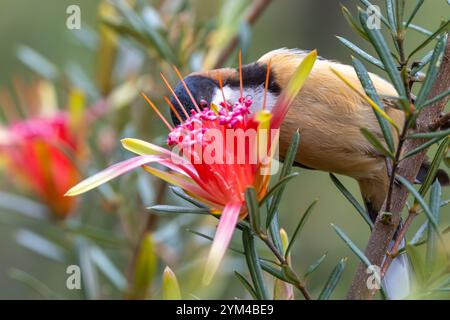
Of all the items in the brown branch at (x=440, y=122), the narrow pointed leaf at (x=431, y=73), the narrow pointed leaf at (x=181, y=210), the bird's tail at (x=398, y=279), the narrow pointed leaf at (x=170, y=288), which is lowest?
the narrow pointed leaf at (x=170, y=288)

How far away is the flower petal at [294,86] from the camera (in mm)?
765

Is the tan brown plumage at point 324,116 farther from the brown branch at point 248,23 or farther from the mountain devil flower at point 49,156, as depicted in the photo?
the mountain devil flower at point 49,156

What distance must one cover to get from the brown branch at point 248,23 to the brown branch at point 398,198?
34.2 inches

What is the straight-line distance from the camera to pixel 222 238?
0.72 metres

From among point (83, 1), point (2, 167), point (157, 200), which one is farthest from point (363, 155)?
point (83, 1)

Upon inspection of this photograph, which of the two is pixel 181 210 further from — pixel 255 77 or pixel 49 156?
pixel 49 156

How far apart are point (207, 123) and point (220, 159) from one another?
7 cm

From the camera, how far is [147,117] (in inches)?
71.0

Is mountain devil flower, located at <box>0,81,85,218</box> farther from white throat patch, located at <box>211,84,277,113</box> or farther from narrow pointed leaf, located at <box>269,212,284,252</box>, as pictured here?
narrow pointed leaf, located at <box>269,212,284,252</box>

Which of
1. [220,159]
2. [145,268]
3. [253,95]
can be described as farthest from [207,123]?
[253,95]

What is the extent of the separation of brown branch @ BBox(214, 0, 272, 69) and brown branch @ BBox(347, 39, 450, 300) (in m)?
0.87

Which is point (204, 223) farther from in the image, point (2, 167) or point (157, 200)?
point (2, 167)

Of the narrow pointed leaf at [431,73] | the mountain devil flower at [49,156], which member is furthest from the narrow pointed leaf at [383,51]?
the mountain devil flower at [49,156]
